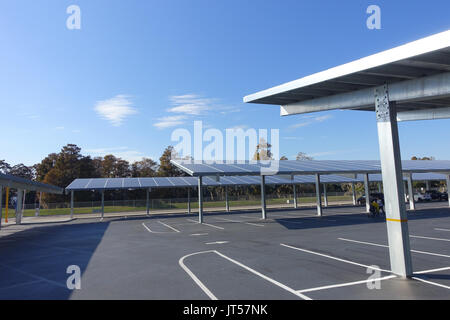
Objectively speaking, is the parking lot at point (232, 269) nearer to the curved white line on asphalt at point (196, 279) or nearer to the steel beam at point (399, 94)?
the curved white line on asphalt at point (196, 279)

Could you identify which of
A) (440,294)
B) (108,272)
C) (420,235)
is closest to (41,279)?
(108,272)

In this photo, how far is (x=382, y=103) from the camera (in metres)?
8.20

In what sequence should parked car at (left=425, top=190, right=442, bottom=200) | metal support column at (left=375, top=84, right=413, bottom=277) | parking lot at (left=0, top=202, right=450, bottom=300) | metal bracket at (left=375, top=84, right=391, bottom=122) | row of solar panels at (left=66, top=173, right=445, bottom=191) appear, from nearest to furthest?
parking lot at (left=0, top=202, right=450, bottom=300)
metal support column at (left=375, top=84, right=413, bottom=277)
metal bracket at (left=375, top=84, right=391, bottom=122)
row of solar panels at (left=66, top=173, right=445, bottom=191)
parked car at (left=425, top=190, right=442, bottom=200)

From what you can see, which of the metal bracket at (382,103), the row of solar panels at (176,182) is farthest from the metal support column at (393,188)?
the row of solar panels at (176,182)

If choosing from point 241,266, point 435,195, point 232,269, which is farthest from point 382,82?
point 435,195

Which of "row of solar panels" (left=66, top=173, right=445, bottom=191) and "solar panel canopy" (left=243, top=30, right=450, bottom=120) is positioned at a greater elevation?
"solar panel canopy" (left=243, top=30, right=450, bottom=120)

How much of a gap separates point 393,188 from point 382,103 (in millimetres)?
2405

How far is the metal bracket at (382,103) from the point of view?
8.01 metres

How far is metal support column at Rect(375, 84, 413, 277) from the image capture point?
24.6 ft

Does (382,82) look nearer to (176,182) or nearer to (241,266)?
(241,266)

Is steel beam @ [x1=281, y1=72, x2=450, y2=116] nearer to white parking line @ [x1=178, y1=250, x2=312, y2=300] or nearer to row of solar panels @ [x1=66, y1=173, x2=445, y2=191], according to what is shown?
white parking line @ [x1=178, y1=250, x2=312, y2=300]

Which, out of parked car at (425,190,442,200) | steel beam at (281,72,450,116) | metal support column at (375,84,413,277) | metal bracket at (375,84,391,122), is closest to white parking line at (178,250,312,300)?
metal support column at (375,84,413,277)

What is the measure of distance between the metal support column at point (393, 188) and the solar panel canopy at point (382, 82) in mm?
537
